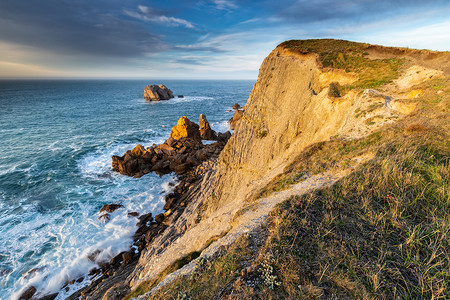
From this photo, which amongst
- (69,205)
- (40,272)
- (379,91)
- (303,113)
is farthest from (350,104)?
(69,205)

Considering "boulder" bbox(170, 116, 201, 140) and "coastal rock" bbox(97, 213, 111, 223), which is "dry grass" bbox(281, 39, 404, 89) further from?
"coastal rock" bbox(97, 213, 111, 223)

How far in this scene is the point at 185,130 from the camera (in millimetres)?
36469

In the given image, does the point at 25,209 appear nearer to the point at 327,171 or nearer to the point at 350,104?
the point at 327,171

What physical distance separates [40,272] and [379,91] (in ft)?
93.4

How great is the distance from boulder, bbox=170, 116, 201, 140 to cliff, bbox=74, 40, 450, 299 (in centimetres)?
1847

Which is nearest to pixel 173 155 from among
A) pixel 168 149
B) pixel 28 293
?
pixel 168 149

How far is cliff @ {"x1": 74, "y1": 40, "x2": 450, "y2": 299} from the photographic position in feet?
12.6

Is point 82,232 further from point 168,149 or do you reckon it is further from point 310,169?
point 310,169

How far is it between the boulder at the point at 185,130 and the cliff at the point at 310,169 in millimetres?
18468

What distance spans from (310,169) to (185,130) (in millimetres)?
31301

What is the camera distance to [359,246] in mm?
3848

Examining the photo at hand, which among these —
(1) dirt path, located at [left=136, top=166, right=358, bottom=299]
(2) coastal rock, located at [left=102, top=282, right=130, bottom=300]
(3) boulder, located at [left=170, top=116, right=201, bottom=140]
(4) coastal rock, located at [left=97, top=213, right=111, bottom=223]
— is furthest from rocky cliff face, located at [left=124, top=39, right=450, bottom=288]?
(3) boulder, located at [left=170, top=116, right=201, bottom=140]

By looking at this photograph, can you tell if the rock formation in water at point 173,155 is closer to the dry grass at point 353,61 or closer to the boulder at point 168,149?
the boulder at point 168,149

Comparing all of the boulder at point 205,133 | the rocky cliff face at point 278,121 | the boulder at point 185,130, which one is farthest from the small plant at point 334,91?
the boulder at point 205,133
